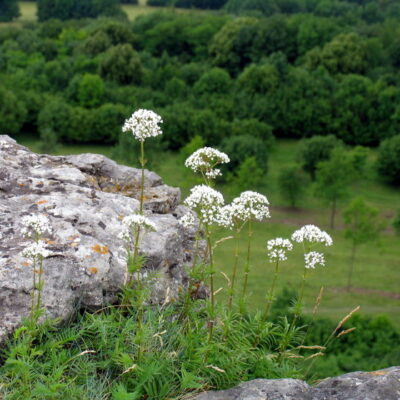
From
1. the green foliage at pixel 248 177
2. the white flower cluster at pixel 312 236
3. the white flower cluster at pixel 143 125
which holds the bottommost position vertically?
the green foliage at pixel 248 177

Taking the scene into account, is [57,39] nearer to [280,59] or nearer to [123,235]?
[280,59]

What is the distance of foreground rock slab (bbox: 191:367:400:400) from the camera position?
769 cm

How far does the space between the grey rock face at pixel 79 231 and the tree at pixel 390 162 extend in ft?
223

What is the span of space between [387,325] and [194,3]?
13759cm

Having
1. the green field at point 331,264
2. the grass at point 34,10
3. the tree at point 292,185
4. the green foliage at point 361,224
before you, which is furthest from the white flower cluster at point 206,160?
the grass at point 34,10

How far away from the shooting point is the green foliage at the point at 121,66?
101875 millimetres

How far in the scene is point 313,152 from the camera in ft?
251

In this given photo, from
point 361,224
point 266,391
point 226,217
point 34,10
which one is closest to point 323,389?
point 266,391

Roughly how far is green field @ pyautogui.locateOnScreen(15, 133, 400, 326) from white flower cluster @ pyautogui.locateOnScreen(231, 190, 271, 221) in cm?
2846

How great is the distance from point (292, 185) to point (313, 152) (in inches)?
500

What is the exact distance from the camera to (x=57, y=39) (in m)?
126

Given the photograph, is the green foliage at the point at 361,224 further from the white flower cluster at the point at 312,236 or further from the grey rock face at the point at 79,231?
the white flower cluster at the point at 312,236

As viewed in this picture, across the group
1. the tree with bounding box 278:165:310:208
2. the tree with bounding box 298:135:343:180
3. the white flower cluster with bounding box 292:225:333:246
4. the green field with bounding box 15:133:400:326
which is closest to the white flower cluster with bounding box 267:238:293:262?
the white flower cluster with bounding box 292:225:333:246

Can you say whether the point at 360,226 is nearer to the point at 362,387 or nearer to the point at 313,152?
the point at 313,152
